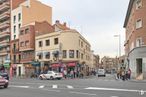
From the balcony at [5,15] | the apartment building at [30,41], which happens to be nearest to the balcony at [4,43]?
the balcony at [5,15]

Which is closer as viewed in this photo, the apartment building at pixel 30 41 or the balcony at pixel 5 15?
the apartment building at pixel 30 41

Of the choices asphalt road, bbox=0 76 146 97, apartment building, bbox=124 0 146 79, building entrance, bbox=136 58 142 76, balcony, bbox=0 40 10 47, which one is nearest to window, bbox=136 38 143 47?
apartment building, bbox=124 0 146 79

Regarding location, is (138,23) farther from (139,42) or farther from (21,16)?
(21,16)

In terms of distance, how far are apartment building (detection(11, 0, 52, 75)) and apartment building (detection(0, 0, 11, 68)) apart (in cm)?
252

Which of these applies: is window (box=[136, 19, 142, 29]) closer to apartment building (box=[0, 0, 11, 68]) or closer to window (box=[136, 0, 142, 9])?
window (box=[136, 0, 142, 9])

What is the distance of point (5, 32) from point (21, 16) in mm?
9411

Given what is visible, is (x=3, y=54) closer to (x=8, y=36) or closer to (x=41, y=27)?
(x=8, y=36)

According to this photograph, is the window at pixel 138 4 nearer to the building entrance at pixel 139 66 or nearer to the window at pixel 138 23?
the window at pixel 138 23

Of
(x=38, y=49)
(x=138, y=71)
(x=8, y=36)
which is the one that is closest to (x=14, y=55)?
(x=8, y=36)

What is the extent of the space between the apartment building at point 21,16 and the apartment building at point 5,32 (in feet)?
8.27

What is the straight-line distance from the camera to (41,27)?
8212 centimetres

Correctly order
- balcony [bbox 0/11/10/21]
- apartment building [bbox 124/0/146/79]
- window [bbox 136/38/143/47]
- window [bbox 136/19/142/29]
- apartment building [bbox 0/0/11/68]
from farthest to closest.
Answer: balcony [bbox 0/11/10/21] → apartment building [bbox 0/0/11/68] → window [bbox 136/19/142/29] → window [bbox 136/38/143/47] → apartment building [bbox 124/0/146/79]

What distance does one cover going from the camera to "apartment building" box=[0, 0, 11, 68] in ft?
311

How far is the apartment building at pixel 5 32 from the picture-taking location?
94.8 meters
